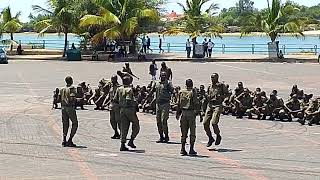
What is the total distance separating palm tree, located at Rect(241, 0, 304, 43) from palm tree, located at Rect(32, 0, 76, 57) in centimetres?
1306

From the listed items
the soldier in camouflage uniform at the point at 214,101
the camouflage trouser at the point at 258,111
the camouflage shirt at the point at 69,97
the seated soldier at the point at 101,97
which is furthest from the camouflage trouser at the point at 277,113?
the camouflage shirt at the point at 69,97

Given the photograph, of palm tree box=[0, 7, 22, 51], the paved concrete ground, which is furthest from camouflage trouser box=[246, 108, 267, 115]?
palm tree box=[0, 7, 22, 51]

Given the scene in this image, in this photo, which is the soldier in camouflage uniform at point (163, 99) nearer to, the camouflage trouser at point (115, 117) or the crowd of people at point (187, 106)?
the crowd of people at point (187, 106)

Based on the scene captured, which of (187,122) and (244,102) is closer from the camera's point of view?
(187,122)

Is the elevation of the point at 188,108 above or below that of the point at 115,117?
above

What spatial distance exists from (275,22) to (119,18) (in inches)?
434

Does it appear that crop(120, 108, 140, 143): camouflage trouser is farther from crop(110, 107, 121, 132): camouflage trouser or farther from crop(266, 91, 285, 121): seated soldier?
crop(266, 91, 285, 121): seated soldier

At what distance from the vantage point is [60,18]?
51.6 m

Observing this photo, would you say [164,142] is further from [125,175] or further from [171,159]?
[125,175]

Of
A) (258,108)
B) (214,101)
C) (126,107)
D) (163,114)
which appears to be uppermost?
(214,101)

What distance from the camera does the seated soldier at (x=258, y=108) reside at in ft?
65.6

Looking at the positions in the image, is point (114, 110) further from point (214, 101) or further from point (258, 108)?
point (258, 108)

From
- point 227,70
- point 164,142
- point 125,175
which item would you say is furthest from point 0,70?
point 125,175

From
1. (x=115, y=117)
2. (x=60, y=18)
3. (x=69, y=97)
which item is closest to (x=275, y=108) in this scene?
(x=115, y=117)
